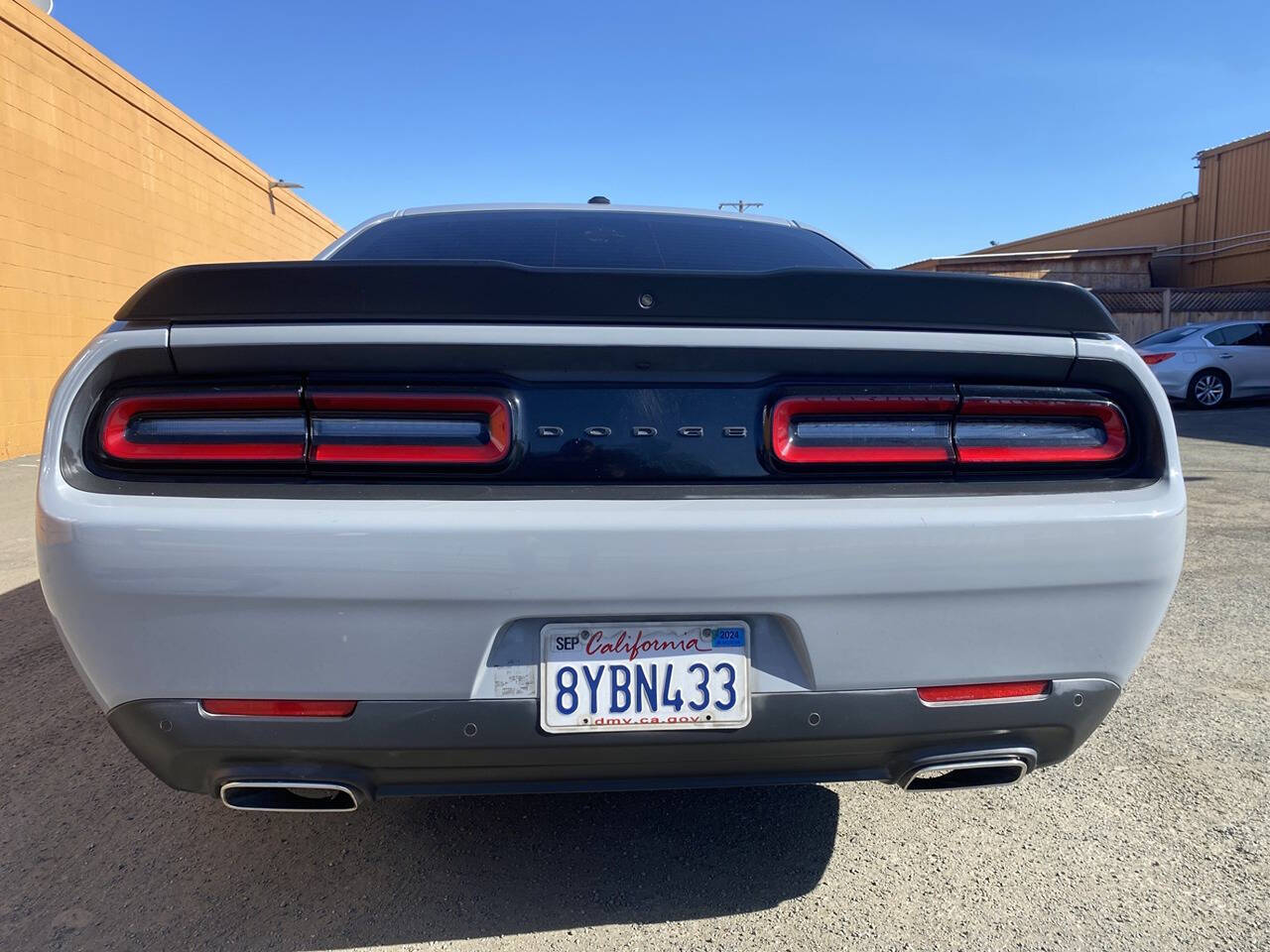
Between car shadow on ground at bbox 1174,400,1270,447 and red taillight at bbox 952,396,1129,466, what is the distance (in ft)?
28.7

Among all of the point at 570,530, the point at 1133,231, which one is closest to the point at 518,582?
the point at 570,530

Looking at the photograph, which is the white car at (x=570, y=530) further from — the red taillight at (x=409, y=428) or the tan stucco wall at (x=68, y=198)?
the tan stucco wall at (x=68, y=198)

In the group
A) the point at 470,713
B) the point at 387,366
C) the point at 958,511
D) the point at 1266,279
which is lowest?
the point at 470,713

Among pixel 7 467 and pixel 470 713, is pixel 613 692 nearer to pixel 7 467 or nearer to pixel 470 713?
pixel 470 713

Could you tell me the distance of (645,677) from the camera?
150 centimetres

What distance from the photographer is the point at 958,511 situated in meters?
1.51

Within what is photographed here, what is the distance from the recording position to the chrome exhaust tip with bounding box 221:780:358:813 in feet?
5.00

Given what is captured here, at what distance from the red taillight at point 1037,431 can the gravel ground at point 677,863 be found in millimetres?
953

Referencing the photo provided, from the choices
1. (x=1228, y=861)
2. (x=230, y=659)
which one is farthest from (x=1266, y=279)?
(x=230, y=659)

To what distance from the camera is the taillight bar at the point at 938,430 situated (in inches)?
61.4

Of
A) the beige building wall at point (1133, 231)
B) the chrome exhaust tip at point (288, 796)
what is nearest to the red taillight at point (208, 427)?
the chrome exhaust tip at point (288, 796)

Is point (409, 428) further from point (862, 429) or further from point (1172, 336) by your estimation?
point (1172, 336)

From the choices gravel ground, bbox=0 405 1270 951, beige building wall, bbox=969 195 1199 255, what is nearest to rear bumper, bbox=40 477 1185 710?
gravel ground, bbox=0 405 1270 951

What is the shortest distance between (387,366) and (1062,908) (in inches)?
67.9
